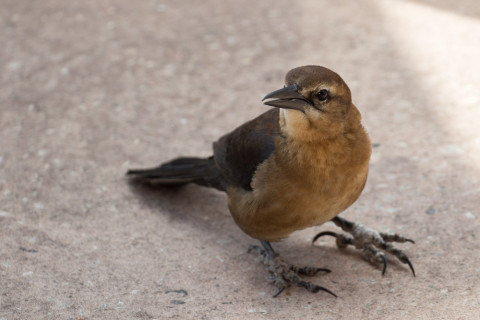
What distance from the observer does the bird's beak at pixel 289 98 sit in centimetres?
347

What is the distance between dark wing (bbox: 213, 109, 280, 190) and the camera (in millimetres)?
3918

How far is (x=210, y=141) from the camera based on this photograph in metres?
5.56

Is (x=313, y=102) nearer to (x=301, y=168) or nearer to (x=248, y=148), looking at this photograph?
(x=301, y=168)

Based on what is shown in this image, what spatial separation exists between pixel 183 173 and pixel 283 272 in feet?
3.81

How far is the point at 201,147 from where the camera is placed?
5.48 m

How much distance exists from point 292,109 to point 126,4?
15.0 ft

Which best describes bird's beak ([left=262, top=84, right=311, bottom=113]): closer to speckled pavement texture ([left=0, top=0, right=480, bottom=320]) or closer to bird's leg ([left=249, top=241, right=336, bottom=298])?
bird's leg ([left=249, top=241, right=336, bottom=298])

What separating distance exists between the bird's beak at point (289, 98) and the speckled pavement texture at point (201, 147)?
113 centimetres

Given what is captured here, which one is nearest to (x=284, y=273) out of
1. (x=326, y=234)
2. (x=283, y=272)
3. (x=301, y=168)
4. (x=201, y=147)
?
(x=283, y=272)

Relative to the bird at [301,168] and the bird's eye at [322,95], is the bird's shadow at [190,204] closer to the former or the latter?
the bird at [301,168]

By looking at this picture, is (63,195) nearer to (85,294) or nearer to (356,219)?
(85,294)

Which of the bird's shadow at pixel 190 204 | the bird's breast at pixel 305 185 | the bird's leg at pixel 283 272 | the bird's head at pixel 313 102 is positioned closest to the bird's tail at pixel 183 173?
the bird's shadow at pixel 190 204

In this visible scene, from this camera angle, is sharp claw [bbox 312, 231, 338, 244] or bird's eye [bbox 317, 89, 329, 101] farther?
sharp claw [bbox 312, 231, 338, 244]

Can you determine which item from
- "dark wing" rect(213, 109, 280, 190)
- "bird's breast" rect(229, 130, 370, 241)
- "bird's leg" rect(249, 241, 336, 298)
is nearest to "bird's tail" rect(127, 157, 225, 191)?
"dark wing" rect(213, 109, 280, 190)
